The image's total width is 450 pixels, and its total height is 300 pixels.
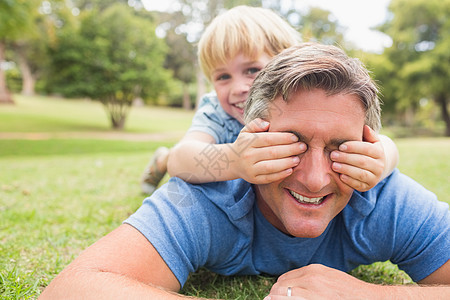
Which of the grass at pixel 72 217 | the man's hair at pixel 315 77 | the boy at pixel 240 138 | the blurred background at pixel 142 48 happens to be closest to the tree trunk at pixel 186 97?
the blurred background at pixel 142 48

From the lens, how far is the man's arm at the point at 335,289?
5.35 ft

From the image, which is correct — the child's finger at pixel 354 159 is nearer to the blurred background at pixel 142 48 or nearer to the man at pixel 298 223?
the man at pixel 298 223

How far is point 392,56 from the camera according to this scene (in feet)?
91.0

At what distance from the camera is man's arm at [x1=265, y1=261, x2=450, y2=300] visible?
1631 mm

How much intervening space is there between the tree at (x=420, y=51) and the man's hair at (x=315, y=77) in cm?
2613

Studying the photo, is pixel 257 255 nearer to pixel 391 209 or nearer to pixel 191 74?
pixel 391 209

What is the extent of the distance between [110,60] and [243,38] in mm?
19219

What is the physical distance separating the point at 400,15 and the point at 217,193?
30.5m

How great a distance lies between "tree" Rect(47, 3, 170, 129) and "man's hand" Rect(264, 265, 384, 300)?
1959 cm

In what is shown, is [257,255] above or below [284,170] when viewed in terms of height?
below

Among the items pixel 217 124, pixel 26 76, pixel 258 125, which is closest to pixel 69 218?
pixel 217 124

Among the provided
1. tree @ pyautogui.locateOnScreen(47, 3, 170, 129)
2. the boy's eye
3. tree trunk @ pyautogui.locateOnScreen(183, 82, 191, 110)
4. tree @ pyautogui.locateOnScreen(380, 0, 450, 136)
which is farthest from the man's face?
tree trunk @ pyautogui.locateOnScreen(183, 82, 191, 110)

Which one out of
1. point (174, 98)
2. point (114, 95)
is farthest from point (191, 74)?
point (114, 95)

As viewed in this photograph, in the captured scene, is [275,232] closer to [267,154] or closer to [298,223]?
[298,223]
